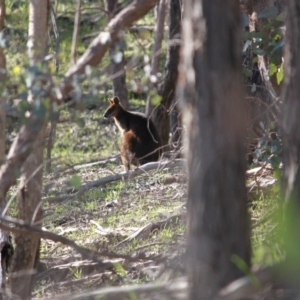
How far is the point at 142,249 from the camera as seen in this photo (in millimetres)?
6301

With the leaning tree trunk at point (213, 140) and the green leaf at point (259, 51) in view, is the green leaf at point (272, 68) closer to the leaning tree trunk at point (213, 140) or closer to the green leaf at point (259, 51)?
the green leaf at point (259, 51)

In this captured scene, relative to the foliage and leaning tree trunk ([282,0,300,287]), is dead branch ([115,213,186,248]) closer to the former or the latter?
the foliage

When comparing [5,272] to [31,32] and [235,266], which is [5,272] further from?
[235,266]

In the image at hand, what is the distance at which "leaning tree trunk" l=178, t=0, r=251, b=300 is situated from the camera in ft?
10.9

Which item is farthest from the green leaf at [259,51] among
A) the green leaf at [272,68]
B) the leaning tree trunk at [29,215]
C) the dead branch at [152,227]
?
the dead branch at [152,227]

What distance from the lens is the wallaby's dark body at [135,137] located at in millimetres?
10711

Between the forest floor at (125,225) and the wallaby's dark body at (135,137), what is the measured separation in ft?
3.23

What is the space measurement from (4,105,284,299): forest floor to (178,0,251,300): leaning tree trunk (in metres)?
0.64

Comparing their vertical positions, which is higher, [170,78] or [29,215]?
[170,78]

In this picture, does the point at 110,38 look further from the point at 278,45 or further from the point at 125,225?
the point at 125,225

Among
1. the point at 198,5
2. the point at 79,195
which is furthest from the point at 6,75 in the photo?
the point at 79,195

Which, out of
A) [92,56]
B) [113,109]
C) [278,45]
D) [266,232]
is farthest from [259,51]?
[113,109]

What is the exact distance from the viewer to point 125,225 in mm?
7219

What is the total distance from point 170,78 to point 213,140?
8.20 meters
